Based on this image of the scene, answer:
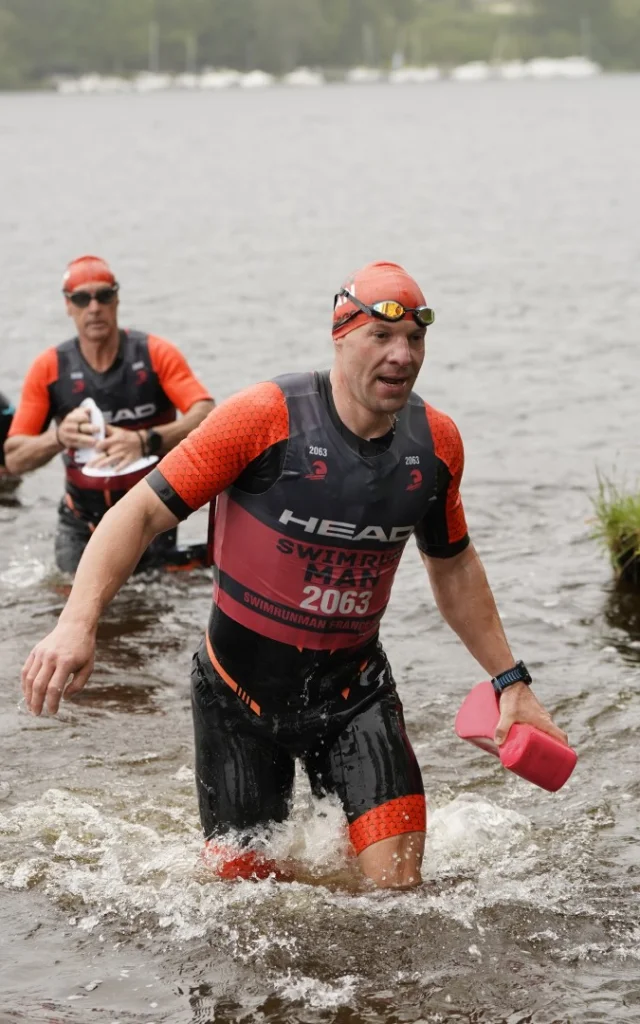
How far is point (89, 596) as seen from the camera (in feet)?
17.5

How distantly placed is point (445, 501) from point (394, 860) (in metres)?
1.40

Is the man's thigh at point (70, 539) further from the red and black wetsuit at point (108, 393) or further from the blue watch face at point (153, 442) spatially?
the blue watch face at point (153, 442)

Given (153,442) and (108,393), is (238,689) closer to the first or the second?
(153,442)

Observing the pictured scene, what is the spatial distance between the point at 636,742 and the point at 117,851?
313 centimetres

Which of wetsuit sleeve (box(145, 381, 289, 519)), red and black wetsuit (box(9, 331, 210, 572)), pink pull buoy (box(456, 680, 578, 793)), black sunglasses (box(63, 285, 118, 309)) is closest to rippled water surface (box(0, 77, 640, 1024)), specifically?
pink pull buoy (box(456, 680, 578, 793))

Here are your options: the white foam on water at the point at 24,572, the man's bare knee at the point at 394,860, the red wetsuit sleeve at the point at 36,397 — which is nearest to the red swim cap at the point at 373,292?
the man's bare knee at the point at 394,860

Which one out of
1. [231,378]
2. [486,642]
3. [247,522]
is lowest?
[231,378]

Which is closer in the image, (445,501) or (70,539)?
(445,501)

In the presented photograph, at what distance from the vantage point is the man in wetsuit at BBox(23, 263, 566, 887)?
556cm

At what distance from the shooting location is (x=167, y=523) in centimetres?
560

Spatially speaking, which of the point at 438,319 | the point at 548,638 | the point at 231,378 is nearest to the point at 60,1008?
the point at 548,638

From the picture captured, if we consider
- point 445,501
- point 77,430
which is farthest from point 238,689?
point 77,430

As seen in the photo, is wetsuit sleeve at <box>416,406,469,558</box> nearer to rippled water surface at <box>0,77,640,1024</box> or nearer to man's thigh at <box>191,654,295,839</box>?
man's thigh at <box>191,654,295,839</box>

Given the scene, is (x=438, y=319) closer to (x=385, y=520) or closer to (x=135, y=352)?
(x=135, y=352)
